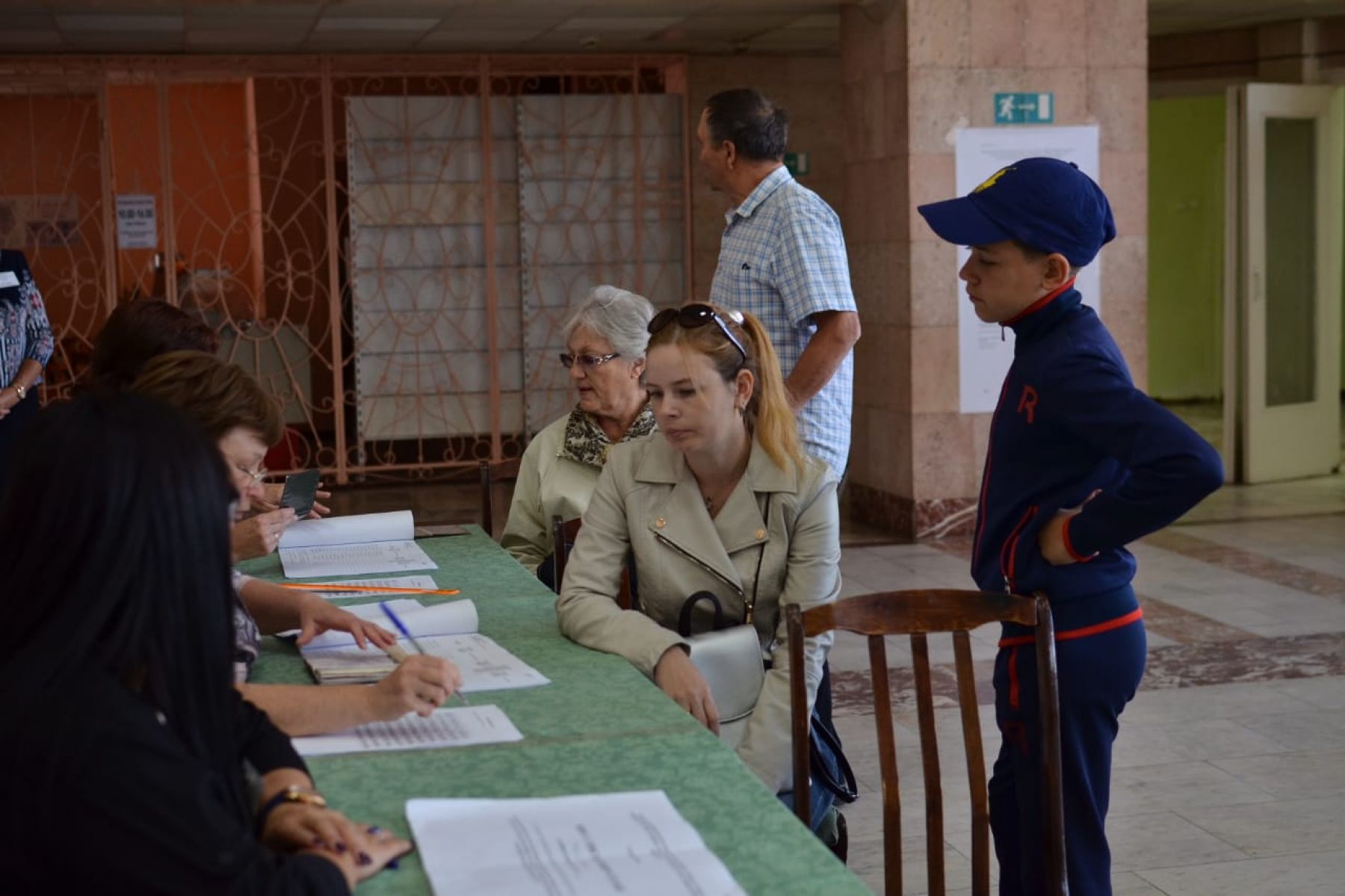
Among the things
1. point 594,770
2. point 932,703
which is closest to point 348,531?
point 932,703

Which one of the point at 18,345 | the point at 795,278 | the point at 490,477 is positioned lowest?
the point at 490,477

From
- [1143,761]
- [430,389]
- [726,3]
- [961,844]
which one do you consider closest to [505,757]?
[961,844]

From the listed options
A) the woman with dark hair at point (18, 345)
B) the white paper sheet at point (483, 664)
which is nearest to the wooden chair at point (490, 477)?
the white paper sheet at point (483, 664)

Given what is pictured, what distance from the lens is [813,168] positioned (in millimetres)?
10781

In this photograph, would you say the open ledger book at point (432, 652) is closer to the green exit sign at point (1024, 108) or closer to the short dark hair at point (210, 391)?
the short dark hair at point (210, 391)

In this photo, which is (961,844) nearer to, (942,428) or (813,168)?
(942,428)

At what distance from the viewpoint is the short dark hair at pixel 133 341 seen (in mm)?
3438

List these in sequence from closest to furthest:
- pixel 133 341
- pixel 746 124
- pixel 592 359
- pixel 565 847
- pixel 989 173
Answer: pixel 565 847 < pixel 133 341 < pixel 592 359 < pixel 746 124 < pixel 989 173

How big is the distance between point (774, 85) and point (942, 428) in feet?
12.3

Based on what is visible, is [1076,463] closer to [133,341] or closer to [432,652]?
[432,652]

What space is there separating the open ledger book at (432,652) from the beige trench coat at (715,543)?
0.18m

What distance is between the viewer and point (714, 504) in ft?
9.71

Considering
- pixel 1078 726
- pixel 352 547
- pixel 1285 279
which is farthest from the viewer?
pixel 1285 279

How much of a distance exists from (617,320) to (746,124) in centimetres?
97
